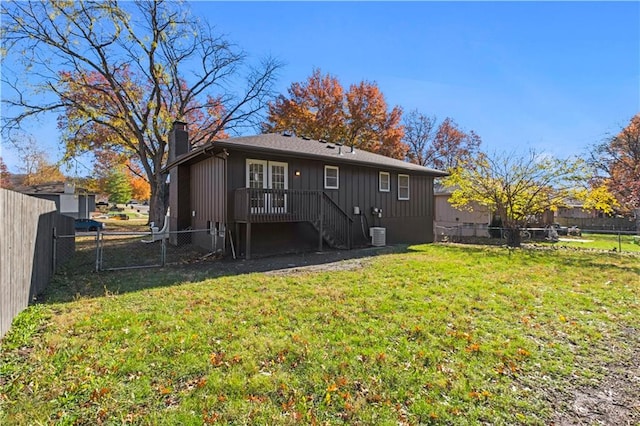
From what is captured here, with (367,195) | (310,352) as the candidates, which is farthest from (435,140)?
(310,352)

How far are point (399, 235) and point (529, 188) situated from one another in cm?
572

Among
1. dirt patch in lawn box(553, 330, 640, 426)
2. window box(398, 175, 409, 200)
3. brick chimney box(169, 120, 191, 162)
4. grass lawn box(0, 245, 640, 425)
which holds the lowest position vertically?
dirt patch in lawn box(553, 330, 640, 426)

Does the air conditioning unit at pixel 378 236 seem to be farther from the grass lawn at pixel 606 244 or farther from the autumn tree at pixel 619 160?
the autumn tree at pixel 619 160

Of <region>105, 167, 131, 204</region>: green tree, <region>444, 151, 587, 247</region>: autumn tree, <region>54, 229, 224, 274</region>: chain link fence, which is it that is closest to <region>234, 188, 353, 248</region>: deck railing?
<region>54, 229, 224, 274</region>: chain link fence

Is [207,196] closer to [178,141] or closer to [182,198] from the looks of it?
[182,198]

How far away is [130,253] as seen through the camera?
10.6 meters

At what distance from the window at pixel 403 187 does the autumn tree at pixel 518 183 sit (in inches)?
84.4

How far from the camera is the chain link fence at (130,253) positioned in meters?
7.81

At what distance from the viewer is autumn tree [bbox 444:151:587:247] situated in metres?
12.8

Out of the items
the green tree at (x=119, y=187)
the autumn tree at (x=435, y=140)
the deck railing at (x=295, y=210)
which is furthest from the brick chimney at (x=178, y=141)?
the green tree at (x=119, y=187)

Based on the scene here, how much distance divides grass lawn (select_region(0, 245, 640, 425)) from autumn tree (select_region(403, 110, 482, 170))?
2899cm

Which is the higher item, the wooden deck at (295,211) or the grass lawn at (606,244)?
the wooden deck at (295,211)

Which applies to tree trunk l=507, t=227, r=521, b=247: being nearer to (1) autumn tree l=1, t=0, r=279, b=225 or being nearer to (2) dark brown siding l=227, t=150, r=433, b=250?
(2) dark brown siding l=227, t=150, r=433, b=250

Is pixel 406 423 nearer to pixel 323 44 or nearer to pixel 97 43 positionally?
pixel 323 44
